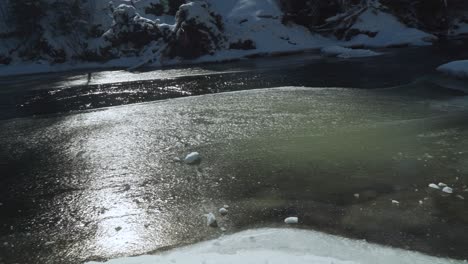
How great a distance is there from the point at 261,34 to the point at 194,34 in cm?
623

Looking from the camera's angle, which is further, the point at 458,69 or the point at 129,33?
the point at 129,33

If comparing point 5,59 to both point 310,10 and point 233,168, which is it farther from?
point 233,168

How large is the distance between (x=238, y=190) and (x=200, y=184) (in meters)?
0.91

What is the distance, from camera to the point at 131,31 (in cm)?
3350

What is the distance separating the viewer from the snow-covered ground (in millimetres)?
32062

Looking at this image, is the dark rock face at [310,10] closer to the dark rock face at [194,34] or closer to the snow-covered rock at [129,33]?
the dark rock face at [194,34]

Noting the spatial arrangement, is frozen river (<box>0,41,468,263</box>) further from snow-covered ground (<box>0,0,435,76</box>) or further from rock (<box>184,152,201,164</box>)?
snow-covered ground (<box>0,0,435,76</box>)

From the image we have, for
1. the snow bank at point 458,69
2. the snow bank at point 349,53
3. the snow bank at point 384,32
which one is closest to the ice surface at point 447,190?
the snow bank at point 458,69

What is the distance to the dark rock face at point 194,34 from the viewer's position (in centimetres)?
3141

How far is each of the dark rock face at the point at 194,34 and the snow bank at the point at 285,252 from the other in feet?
86.7

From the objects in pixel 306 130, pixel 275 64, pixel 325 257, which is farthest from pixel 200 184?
pixel 275 64

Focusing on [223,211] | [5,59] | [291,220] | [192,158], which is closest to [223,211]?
[223,211]

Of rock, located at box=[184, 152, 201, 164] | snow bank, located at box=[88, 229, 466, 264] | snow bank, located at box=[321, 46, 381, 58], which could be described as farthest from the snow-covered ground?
snow bank, located at box=[88, 229, 466, 264]

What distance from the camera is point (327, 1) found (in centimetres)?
3791
